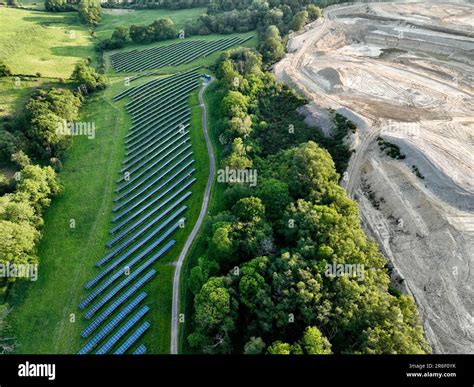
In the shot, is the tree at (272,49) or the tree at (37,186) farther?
the tree at (272,49)

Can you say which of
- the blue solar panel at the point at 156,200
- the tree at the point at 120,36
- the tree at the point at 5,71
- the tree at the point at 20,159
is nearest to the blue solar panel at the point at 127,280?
the blue solar panel at the point at 156,200

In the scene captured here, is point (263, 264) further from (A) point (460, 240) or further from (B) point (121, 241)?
(A) point (460, 240)

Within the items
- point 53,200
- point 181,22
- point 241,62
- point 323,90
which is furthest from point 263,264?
point 181,22

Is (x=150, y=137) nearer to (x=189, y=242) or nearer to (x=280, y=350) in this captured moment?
(x=189, y=242)

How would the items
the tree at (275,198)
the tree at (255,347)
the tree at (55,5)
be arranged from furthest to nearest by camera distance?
the tree at (55,5)
the tree at (275,198)
the tree at (255,347)

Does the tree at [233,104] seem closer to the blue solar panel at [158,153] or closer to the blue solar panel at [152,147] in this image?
the blue solar panel at [158,153]

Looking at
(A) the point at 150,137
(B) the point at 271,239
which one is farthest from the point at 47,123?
(B) the point at 271,239
